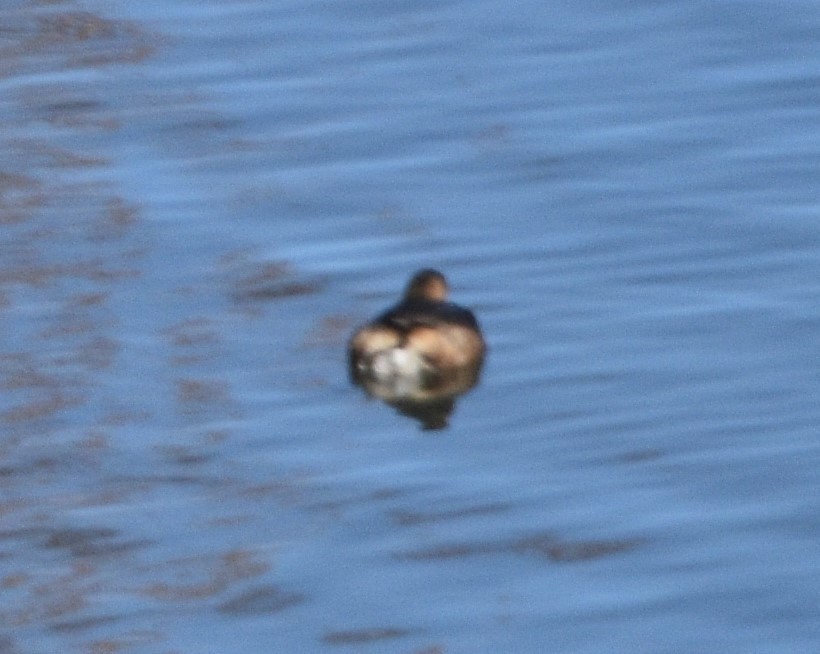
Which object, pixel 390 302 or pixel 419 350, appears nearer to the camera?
pixel 419 350

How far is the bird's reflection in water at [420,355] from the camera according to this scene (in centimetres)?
1151

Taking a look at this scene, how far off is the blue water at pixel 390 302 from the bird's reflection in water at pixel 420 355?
4.5 inches

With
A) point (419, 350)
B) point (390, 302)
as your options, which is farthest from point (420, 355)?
point (390, 302)

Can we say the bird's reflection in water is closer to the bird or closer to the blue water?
the bird

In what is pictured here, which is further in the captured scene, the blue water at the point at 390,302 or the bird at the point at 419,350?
the bird at the point at 419,350

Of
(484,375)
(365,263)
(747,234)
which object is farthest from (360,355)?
(747,234)

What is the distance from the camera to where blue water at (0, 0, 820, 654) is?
31.0ft

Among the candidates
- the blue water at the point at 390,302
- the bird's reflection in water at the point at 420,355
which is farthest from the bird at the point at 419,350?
Result: the blue water at the point at 390,302

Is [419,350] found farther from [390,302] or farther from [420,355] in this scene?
[390,302]

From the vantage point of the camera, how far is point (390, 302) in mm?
12406

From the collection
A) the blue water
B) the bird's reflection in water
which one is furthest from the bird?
the blue water

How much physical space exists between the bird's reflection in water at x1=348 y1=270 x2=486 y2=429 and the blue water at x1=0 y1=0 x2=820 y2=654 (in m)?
0.11

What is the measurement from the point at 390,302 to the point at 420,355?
78 centimetres

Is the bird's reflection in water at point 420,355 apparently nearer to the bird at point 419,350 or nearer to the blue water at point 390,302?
the bird at point 419,350
